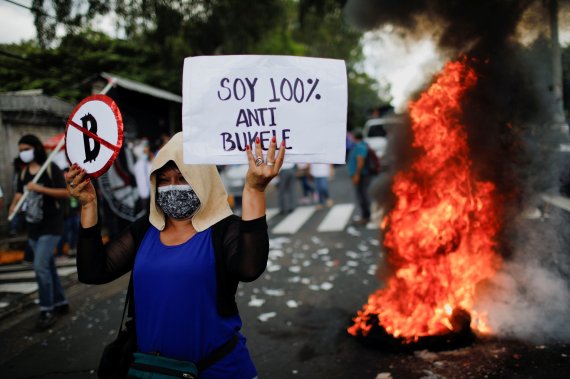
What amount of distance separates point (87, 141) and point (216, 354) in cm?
133

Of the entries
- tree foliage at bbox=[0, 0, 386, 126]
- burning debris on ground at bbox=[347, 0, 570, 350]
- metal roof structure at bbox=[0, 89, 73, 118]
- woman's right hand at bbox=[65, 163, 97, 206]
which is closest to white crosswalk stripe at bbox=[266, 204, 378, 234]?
tree foliage at bbox=[0, 0, 386, 126]

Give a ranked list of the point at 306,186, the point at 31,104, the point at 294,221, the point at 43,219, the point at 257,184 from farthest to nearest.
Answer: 1. the point at 306,186
2. the point at 294,221
3. the point at 31,104
4. the point at 43,219
5. the point at 257,184

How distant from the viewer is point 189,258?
2316 mm

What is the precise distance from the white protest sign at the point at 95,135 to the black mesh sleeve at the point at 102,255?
34 centimetres

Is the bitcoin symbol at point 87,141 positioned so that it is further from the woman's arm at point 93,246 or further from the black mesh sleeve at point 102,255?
the black mesh sleeve at point 102,255

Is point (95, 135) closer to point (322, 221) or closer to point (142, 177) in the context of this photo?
point (142, 177)

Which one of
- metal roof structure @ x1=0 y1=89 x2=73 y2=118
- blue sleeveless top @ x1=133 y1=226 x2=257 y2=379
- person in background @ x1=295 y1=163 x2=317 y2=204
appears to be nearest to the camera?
blue sleeveless top @ x1=133 y1=226 x2=257 y2=379

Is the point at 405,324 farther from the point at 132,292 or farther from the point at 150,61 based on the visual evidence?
the point at 150,61

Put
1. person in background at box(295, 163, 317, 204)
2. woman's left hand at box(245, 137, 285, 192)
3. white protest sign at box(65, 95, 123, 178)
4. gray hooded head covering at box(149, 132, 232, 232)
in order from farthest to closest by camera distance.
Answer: person in background at box(295, 163, 317, 204) → white protest sign at box(65, 95, 123, 178) → gray hooded head covering at box(149, 132, 232, 232) → woman's left hand at box(245, 137, 285, 192)

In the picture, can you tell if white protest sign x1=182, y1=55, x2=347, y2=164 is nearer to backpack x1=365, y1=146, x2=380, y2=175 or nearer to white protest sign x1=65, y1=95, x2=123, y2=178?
white protest sign x1=65, y1=95, x2=123, y2=178

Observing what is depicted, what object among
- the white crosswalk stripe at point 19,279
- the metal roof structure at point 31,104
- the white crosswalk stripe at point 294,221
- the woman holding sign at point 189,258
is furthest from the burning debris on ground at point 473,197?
the metal roof structure at point 31,104

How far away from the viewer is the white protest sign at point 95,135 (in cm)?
254

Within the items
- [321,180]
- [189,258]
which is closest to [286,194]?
[321,180]

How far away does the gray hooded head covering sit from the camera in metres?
2.43
